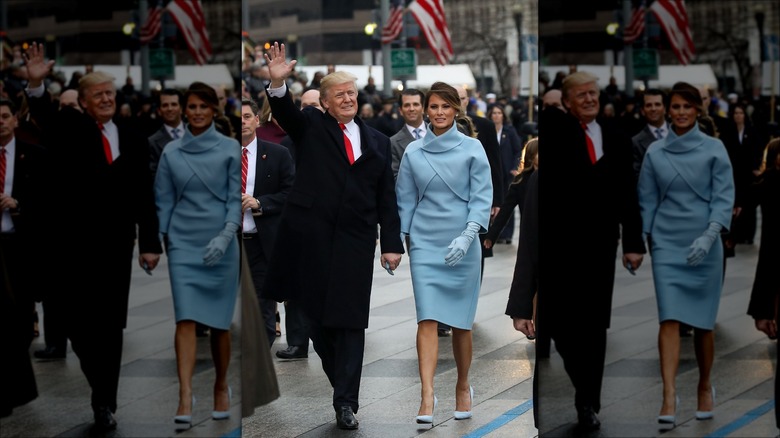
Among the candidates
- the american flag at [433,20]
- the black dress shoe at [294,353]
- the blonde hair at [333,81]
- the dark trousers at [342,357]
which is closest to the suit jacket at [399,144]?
the black dress shoe at [294,353]

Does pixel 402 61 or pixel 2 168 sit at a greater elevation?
pixel 402 61

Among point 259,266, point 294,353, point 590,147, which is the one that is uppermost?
point 590,147

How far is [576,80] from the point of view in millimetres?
4406

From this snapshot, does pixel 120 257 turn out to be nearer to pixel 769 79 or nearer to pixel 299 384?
pixel 769 79

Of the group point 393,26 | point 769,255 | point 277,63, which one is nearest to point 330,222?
point 277,63

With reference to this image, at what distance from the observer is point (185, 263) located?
451cm

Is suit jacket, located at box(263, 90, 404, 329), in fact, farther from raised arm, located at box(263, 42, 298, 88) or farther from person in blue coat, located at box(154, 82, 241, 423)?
person in blue coat, located at box(154, 82, 241, 423)

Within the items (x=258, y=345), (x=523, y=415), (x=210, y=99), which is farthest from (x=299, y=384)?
(x=210, y=99)

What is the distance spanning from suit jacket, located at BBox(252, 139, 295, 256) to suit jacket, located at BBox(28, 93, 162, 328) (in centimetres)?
488

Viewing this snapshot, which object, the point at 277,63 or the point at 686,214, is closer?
the point at 686,214

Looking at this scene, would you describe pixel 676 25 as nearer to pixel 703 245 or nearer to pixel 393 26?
pixel 703 245

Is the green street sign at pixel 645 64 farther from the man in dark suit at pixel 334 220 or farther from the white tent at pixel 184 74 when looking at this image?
the man in dark suit at pixel 334 220

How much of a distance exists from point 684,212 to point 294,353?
5699mm

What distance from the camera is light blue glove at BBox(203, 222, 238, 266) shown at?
448 centimetres
